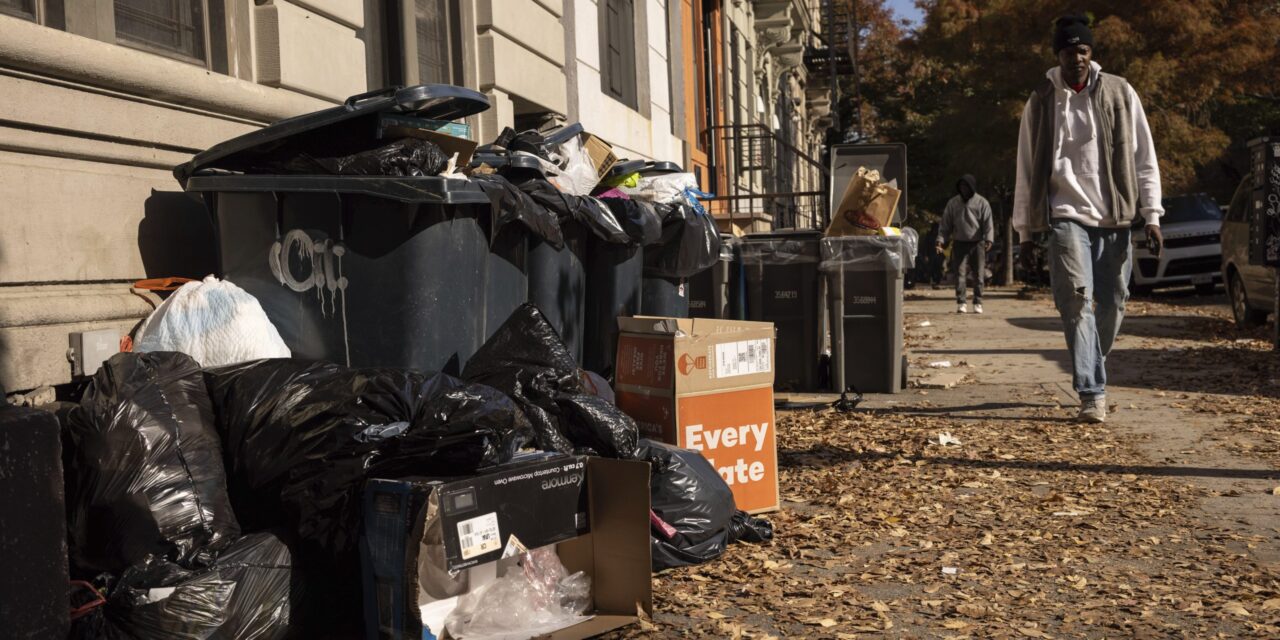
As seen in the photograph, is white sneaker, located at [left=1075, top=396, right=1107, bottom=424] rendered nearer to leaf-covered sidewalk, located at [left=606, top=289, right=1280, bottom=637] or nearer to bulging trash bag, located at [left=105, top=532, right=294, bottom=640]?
leaf-covered sidewalk, located at [left=606, top=289, right=1280, bottom=637]

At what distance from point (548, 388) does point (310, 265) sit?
1097 millimetres

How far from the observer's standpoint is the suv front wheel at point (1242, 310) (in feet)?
41.4

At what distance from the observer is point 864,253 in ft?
26.3

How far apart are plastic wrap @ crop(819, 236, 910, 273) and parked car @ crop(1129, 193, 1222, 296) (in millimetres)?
12503

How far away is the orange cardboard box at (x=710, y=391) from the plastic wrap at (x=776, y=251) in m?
3.20

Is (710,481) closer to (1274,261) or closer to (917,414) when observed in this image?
(917,414)

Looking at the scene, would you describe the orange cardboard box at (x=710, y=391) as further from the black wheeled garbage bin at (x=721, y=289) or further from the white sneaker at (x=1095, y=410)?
the black wheeled garbage bin at (x=721, y=289)

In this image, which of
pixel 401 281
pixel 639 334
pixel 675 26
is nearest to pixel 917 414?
pixel 639 334

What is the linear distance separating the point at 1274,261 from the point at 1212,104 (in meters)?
25.6

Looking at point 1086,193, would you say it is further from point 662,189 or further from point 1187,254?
point 1187,254

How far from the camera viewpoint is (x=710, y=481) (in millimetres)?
4387

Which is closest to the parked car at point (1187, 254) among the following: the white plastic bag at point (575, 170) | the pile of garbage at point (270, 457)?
the white plastic bag at point (575, 170)

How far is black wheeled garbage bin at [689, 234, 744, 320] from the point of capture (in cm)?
824

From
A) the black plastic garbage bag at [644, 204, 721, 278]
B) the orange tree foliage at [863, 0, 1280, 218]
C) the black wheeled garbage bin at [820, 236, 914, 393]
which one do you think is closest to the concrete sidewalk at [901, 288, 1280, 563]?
the black wheeled garbage bin at [820, 236, 914, 393]
